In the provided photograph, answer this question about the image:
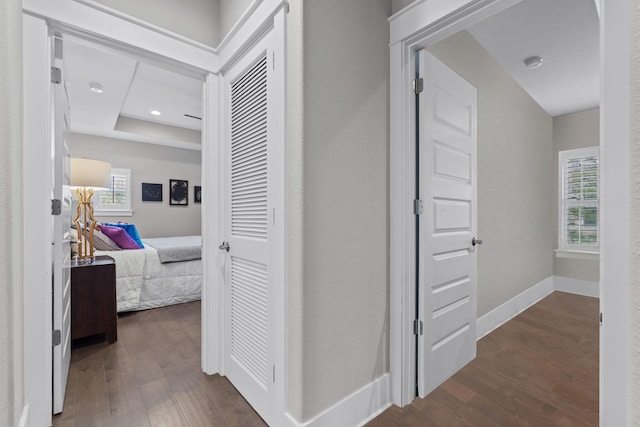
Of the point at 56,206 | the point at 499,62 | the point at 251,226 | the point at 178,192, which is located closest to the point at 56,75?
the point at 56,206

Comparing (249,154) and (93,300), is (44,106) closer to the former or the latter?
(249,154)

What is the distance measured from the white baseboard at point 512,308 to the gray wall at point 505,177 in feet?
0.23

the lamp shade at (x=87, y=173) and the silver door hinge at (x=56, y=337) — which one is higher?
the lamp shade at (x=87, y=173)

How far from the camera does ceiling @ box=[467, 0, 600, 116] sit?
7.01 ft

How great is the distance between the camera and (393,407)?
1.68 m

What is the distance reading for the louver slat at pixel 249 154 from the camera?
1.63m

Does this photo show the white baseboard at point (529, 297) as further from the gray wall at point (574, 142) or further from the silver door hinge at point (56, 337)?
the silver door hinge at point (56, 337)

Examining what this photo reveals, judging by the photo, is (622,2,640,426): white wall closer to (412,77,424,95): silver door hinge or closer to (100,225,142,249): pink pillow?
(412,77,424,95): silver door hinge

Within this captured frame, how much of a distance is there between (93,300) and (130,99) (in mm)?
3063

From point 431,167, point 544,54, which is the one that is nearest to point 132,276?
point 431,167

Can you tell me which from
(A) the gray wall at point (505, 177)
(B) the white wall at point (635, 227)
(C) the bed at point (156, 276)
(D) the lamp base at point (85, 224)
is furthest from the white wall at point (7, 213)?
(C) the bed at point (156, 276)

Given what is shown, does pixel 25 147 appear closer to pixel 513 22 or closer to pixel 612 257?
pixel 612 257

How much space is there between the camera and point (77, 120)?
15.1ft

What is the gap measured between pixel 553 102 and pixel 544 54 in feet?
4.87
